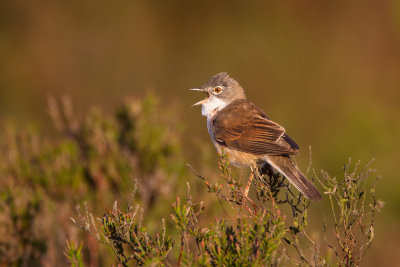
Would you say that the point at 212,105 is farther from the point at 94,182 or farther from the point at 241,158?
the point at 94,182

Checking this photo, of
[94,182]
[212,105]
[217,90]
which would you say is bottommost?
[94,182]

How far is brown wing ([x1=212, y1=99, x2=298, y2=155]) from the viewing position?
3.77 m

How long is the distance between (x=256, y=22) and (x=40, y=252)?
8309 millimetres

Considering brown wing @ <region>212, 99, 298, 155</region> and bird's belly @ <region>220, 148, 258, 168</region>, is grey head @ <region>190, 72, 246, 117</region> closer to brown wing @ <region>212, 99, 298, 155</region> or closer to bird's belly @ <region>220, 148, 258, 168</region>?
brown wing @ <region>212, 99, 298, 155</region>

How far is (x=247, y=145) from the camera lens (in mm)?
3943

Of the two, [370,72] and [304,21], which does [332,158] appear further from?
[304,21]

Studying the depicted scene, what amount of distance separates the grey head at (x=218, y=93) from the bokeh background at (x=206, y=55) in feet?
13.7

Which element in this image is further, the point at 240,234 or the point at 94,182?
the point at 94,182

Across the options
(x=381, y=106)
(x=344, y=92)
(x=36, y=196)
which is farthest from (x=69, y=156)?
(x=344, y=92)

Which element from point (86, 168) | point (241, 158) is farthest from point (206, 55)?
point (241, 158)

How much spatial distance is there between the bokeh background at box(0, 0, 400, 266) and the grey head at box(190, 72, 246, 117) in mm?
4191

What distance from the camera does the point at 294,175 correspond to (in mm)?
3410

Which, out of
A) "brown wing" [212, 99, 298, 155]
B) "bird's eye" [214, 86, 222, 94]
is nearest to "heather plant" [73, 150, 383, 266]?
"brown wing" [212, 99, 298, 155]

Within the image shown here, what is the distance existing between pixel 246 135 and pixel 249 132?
38mm
